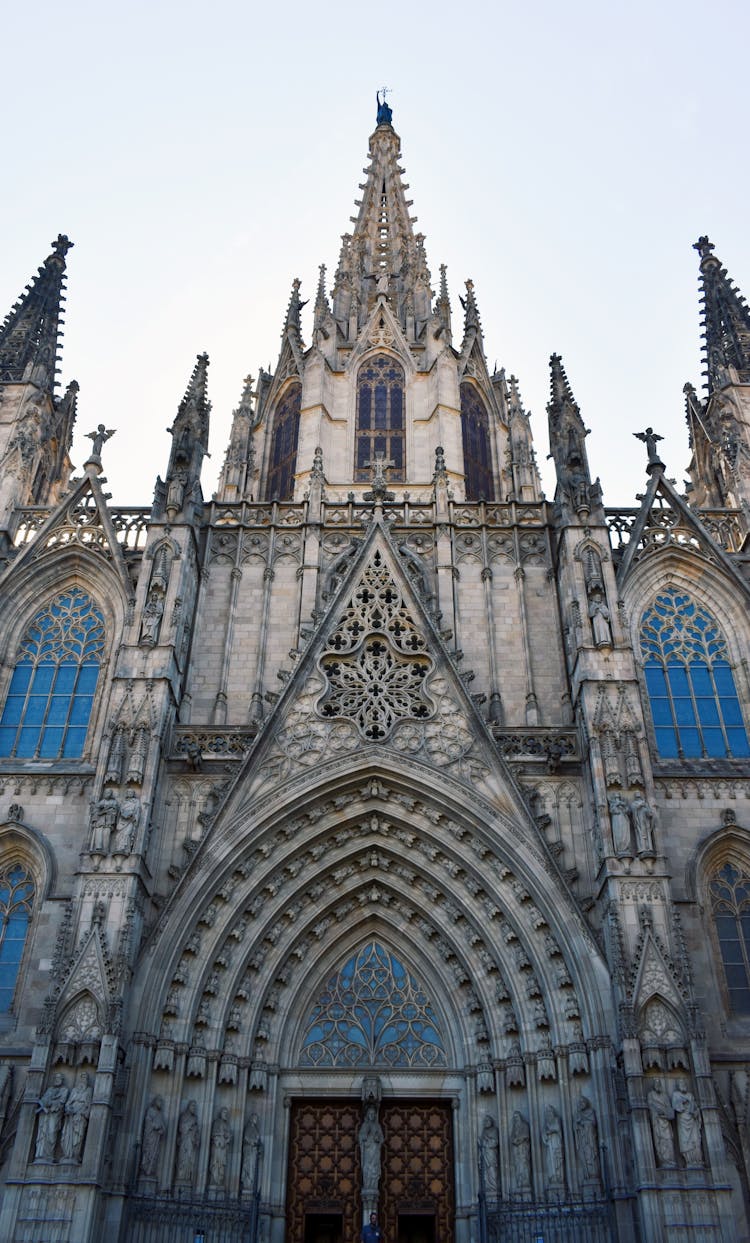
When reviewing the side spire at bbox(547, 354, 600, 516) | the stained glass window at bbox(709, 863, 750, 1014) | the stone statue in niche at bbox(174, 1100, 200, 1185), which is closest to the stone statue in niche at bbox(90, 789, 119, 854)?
the stone statue in niche at bbox(174, 1100, 200, 1185)

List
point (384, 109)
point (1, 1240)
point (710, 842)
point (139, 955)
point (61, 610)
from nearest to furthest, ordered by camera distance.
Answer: point (1, 1240), point (139, 955), point (710, 842), point (61, 610), point (384, 109)

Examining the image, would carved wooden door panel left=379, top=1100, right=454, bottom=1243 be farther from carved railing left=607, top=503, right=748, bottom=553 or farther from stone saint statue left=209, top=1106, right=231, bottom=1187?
carved railing left=607, top=503, right=748, bottom=553

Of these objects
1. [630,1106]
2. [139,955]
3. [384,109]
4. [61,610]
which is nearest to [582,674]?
[630,1106]

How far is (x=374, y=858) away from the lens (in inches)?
711

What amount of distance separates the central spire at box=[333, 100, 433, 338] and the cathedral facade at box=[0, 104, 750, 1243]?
31.6 ft

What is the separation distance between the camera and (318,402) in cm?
2788

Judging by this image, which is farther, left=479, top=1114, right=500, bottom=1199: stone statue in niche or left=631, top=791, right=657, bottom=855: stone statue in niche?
left=631, top=791, right=657, bottom=855: stone statue in niche

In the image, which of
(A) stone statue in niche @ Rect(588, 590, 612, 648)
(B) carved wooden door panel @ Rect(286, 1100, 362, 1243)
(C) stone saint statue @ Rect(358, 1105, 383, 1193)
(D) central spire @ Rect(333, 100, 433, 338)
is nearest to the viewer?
(C) stone saint statue @ Rect(358, 1105, 383, 1193)

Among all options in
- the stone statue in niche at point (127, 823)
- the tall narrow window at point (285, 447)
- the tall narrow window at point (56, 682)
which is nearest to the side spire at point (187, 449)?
the tall narrow window at point (56, 682)

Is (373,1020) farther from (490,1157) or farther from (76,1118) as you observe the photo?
(76,1118)

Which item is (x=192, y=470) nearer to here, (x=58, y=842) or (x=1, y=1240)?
(x=58, y=842)

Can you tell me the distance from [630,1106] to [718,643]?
10.00 metres

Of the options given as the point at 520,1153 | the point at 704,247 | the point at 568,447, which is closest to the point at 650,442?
the point at 568,447

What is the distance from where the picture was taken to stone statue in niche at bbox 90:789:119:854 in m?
16.1
